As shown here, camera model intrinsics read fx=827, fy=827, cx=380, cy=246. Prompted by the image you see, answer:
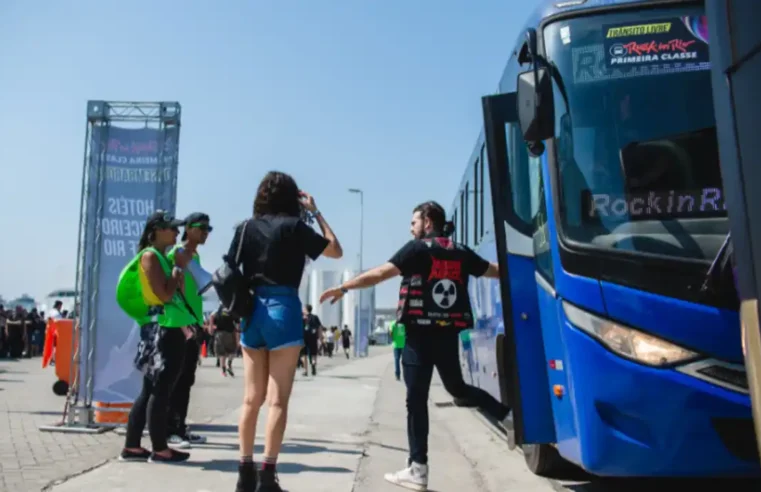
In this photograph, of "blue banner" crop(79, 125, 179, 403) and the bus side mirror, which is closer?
the bus side mirror

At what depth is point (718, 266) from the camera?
13.2 ft

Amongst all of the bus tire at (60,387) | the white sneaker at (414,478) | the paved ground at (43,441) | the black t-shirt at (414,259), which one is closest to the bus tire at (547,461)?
the white sneaker at (414,478)

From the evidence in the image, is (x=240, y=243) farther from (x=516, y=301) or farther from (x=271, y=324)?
(x=516, y=301)

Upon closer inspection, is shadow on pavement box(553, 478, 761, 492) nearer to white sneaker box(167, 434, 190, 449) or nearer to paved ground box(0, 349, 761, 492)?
paved ground box(0, 349, 761, 492)

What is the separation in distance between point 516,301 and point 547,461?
1.46 meters

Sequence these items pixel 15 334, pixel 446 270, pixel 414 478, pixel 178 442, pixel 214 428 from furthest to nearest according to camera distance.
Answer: pixel 15 334
pixel 214 428
pixel 178 442
pixel 446 270
pixel 414 478

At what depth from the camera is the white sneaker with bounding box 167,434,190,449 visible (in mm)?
7035

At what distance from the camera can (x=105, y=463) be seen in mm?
6191

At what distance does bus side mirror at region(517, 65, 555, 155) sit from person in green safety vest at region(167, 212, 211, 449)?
10.3 feet

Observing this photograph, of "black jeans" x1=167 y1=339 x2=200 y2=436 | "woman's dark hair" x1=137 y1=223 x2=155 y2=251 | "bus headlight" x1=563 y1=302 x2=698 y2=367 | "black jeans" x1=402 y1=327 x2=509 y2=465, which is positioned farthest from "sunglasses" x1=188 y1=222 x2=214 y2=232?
"bus headlight" x1=563 y1=302 x2=698 y2=367

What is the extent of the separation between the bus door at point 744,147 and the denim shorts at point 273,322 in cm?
265

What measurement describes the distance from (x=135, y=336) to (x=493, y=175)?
14.9ft

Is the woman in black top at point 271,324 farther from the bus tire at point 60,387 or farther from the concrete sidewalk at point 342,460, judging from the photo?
the bus tire at point 60,387

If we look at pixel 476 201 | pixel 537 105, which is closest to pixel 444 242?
pixel 537 105
